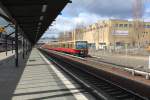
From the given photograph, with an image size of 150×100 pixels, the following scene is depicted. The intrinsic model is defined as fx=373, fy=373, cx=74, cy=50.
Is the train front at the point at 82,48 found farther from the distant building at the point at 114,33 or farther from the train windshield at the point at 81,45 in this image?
the distant building at the point at 114,33

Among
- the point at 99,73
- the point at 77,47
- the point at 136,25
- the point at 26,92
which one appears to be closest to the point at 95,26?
the point at 136,25

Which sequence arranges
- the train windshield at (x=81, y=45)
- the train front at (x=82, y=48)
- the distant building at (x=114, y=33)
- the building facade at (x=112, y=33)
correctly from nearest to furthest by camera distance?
the train front at (x=82, y=48) < the train windshield at (x=81, y=45) < the building facade at (x=112, y=33) < the distant building at (x=114, y=33)

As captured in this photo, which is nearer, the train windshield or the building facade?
the train windshield

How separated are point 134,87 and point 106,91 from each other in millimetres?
1150

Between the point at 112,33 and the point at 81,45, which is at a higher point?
the point at 112,33

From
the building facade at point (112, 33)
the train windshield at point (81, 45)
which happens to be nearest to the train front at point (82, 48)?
the train windshield at point (81, 45)

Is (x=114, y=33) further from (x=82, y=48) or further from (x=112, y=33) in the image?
(x=82, y=48)

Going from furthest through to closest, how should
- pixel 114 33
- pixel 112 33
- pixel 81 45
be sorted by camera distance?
pixel 112 33 → pixel 114 33 → pixel 81 45

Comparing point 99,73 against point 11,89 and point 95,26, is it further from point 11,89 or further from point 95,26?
point 95,26

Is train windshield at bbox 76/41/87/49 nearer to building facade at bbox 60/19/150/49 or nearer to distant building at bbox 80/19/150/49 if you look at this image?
building facade at bbox 60/19/150/49

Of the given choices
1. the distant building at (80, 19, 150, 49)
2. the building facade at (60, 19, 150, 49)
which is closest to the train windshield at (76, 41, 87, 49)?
the building facade at (60, 19, 150, 49)

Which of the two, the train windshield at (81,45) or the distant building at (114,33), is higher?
the distant building at (114,33)

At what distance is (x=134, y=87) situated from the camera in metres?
14.9

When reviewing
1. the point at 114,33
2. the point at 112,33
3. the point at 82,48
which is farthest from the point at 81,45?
the point at 112,33
